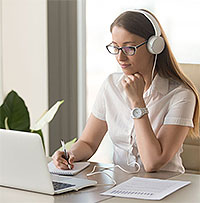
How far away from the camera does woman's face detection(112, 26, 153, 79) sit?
77.0 inches

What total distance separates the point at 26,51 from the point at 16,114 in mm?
758

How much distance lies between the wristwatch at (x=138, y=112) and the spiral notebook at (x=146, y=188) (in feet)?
0.91

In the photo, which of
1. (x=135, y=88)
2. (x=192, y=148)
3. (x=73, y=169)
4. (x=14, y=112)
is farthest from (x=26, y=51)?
(x=73, y=169)

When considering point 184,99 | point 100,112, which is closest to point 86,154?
point 100,112

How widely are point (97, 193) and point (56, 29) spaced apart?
2.17 meters

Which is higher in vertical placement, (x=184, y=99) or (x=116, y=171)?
(x=184, y=99)

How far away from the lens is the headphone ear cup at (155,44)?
6.42 ft

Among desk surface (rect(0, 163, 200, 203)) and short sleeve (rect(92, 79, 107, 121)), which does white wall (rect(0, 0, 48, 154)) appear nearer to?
short sleeve (rect(92, 79, 107, 121))

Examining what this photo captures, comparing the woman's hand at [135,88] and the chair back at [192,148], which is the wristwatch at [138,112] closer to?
the woman's hand at [135,88]

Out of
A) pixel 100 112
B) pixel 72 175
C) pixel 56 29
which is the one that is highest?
pixel 56 29

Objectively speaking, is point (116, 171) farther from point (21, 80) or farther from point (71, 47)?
point (71, 47)

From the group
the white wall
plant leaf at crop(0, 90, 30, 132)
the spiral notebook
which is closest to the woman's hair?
the spiral notebook

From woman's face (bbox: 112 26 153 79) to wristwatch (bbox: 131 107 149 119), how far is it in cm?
16

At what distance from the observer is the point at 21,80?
3193mm
